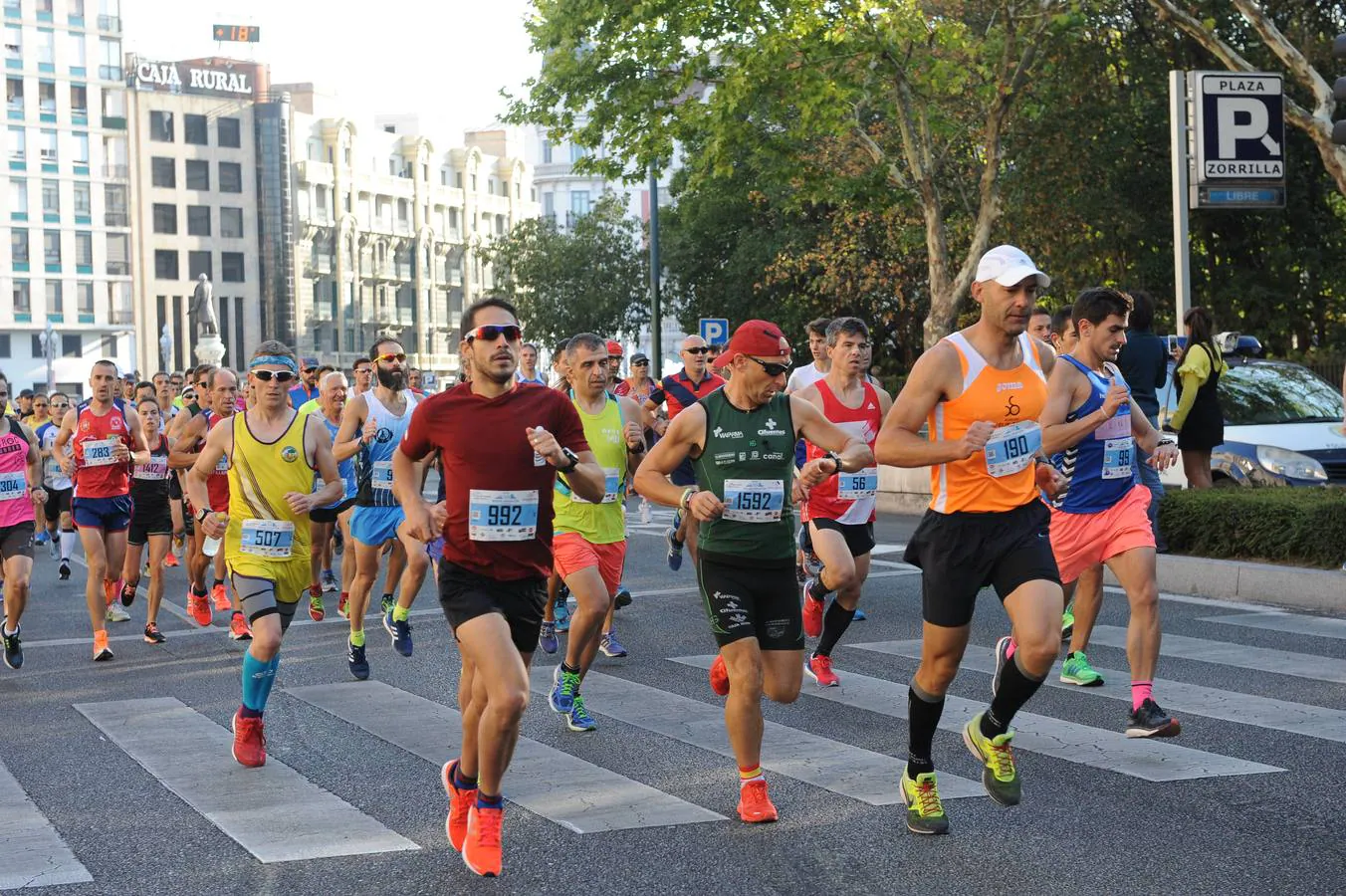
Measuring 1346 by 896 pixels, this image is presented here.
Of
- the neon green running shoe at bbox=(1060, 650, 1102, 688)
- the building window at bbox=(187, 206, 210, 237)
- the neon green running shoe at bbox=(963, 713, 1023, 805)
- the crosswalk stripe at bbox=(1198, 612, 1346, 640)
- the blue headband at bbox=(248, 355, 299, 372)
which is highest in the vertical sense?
the building window at bbox=(187, 206, 210, 237)

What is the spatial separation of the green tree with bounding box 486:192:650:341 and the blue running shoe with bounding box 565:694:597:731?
46373mm

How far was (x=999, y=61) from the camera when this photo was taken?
91.7ft

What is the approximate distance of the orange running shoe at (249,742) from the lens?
768 centimetres

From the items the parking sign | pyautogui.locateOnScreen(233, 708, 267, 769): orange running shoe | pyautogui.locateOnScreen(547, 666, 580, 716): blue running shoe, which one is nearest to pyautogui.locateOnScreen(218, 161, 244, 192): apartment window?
the parking sign

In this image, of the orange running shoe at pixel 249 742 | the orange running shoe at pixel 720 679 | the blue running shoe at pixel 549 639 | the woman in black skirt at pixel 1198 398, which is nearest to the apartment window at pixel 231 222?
the woman in black skirt at pixel 1198 398

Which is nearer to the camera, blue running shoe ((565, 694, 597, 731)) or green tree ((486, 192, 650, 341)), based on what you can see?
blue running shoe ((565, 694, 597, 731))

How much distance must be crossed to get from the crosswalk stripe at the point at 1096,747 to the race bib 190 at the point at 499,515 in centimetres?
239

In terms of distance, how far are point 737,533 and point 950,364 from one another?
39.5 inches

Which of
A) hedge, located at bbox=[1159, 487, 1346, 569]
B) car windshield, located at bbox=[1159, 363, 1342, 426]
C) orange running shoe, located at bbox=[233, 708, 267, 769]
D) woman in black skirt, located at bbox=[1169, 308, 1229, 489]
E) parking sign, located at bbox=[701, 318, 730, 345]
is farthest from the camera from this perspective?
parking sign, located at bbox=[701, 318, 730, 345]

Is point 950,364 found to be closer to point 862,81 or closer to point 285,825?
point 285,825

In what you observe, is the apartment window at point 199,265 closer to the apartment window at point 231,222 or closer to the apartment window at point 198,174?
the apartment window at point 231,222

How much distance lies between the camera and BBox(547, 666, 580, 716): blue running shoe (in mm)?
8445

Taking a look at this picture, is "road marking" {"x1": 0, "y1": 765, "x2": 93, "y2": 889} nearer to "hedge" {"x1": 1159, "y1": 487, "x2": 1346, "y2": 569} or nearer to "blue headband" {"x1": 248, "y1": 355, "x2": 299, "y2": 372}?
"blue headband" {"x1": 248, "y1": 355, "x2": 299, "y2": 372}

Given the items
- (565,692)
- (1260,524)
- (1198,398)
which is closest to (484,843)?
(565,692)
